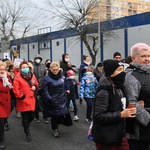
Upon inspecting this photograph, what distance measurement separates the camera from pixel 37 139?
586 centimetres

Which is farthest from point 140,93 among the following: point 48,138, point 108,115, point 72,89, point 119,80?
point 72,89

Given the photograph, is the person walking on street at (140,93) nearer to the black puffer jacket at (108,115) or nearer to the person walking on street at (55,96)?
the black puffer jacket at (108,115)

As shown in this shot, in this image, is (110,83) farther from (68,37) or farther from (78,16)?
(68,37)

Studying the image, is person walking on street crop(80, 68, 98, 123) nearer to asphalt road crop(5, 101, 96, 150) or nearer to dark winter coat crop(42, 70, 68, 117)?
asphalt road crop(5, 101, 96, 150)

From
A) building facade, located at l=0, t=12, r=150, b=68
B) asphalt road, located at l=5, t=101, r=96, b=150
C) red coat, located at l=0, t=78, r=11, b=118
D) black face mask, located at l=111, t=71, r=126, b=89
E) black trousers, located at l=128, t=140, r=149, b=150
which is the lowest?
asphalt road, located at l=5, t=101, r=96, b=150

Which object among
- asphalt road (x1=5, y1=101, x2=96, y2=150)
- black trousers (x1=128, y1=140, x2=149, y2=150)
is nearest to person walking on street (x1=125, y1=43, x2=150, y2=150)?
black trousers (x1=128, y1=140, x2=149, y2=150)

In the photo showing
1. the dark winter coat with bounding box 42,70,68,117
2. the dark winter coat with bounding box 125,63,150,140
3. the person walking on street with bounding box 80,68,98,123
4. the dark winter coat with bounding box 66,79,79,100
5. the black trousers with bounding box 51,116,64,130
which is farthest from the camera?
the dark winter coat with bounding box 66,79,79,100

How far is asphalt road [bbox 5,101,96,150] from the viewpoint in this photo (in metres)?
5.34

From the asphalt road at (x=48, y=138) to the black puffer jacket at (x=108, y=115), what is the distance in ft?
7.68

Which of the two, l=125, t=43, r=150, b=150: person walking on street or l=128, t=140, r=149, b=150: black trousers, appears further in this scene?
l=128, t=140, r=149, b=150: black trousers

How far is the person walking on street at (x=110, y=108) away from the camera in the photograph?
2906 mm

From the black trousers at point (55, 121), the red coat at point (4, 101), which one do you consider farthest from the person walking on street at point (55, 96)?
the red coat at point (4, 101)

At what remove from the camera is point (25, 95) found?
5766mm

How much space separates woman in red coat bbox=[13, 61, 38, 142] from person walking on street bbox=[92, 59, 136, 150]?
117 inches
